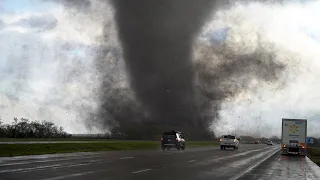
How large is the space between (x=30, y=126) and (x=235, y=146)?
3563 inches

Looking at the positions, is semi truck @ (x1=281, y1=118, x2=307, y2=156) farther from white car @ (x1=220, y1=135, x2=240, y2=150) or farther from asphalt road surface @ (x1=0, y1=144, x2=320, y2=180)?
white car @ (x1=220, y1=135, x2=240, y2=150)

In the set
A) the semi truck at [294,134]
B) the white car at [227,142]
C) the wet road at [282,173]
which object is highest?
the semi truck at [294,134]

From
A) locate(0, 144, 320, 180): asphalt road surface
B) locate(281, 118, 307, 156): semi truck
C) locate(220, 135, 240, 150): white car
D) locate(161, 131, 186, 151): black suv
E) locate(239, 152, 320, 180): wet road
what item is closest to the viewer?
locate(0, 144, 320, 180): asphalt road surface

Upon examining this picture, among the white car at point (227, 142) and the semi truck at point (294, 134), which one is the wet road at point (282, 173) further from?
the white car at point (227, 142)

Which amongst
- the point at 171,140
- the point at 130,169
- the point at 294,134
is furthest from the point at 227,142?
the point at 130,169

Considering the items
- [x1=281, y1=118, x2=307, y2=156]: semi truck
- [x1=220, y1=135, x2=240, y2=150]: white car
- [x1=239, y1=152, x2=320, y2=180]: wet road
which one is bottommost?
[x1=220, y1=135, x2=240, y2=150]: white car

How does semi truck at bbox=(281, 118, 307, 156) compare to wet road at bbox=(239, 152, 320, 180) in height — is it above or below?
above

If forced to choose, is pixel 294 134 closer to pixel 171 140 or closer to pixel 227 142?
pixel 171 140

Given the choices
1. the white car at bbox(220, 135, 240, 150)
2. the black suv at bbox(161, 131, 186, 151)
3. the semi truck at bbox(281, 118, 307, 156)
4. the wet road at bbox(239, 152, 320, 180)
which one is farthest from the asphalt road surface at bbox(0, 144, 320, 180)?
the white car at bbox(220, 135, 240, 150)

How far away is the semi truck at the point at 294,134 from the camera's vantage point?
4291 cm

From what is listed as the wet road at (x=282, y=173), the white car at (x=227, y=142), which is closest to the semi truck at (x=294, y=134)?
the wet road at (x=282, y=173)

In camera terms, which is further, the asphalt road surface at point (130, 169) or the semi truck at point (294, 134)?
the semi truck at point (294, 134)

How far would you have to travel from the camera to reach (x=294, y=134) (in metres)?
43.3

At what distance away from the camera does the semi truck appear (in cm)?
4291
